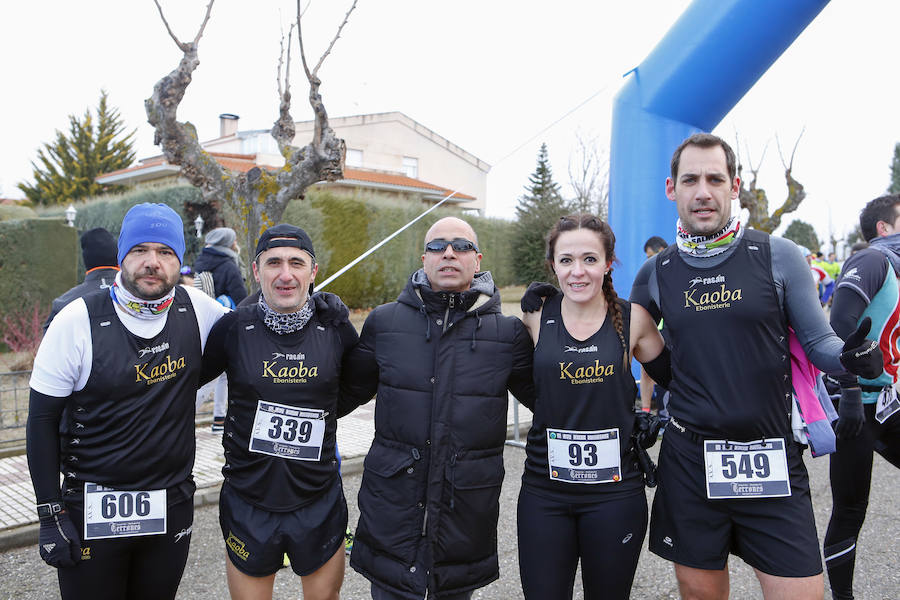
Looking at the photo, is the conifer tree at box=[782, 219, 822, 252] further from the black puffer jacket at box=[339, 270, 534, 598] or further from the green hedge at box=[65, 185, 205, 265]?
the black puffer jacket at box=[339, 270, 534, 598]

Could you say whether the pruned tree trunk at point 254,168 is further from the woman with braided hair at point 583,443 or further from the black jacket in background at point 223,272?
the woman with braided hair at point 583,443

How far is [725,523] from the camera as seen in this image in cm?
238

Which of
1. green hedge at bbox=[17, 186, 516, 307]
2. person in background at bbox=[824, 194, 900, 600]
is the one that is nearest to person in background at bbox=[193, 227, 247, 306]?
person in background at bbox=[824, 194, 900, 600]

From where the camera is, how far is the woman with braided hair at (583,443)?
7.96ft

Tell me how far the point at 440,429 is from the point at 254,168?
5395mm

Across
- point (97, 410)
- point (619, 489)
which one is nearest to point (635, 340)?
point (619, 489)

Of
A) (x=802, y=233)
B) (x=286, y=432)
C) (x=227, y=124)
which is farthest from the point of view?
(x=802, y=233)

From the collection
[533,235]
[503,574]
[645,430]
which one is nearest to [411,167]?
[533,235]

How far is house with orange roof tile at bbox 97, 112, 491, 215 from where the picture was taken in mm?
29219

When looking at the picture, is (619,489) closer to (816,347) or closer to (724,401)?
(724,401)

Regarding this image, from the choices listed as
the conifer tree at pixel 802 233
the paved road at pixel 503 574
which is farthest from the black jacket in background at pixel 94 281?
the conifer tree at pixel 802 233

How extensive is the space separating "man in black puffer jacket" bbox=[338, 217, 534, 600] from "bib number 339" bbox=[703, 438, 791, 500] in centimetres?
77

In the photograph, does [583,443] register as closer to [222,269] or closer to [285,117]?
[222,269]

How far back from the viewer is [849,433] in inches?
108
